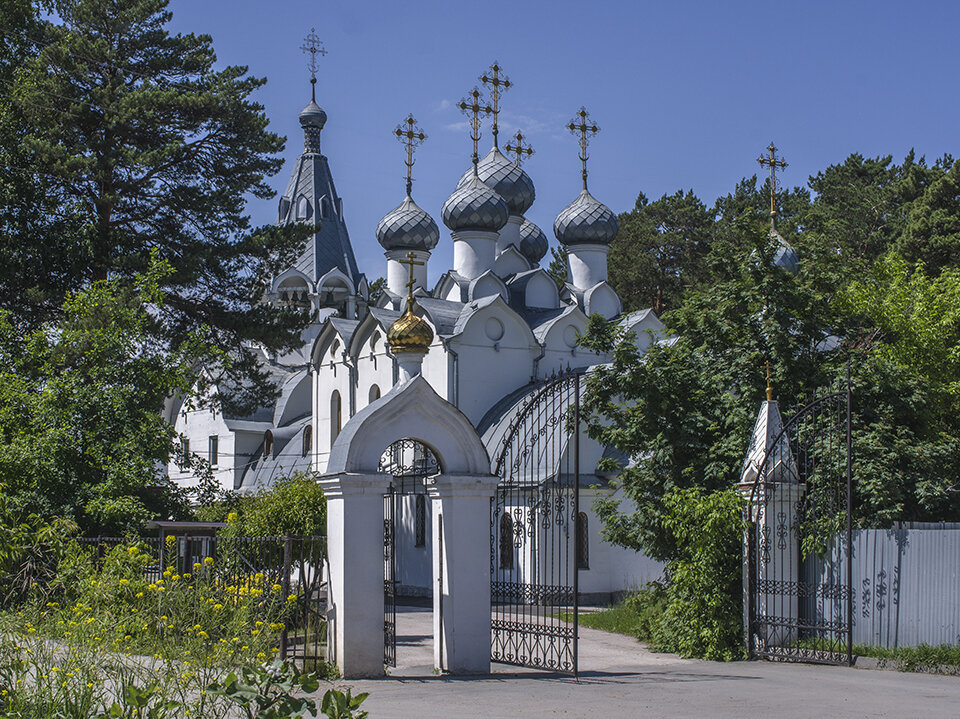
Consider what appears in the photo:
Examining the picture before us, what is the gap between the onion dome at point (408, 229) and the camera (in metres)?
27.5

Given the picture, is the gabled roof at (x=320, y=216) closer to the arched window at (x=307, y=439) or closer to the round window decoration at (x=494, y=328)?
the arched window at (x=307, y=439)

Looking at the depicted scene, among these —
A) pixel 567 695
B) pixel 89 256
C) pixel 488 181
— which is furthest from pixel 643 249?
pixel 567 695

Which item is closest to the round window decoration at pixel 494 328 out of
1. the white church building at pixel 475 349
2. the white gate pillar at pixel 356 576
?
the white church building at pixel 475 349

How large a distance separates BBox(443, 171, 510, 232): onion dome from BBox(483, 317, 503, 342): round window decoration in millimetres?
3834

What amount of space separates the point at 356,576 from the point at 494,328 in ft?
46.1

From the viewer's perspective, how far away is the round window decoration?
77.8ft

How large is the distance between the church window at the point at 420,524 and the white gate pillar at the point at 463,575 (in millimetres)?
12160

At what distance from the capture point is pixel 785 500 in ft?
40.9

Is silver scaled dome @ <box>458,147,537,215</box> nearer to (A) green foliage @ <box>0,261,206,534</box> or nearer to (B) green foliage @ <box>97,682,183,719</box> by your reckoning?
(A) green foliage @ <box>0,261,206,534</box>

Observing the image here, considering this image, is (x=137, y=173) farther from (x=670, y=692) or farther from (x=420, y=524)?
(x=670, y=692)

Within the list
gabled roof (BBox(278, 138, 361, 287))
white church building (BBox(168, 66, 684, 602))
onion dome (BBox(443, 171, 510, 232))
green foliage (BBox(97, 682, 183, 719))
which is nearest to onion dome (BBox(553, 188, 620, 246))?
white church building (BBox(168, 66, 684, 602))

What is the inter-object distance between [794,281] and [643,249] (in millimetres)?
24051

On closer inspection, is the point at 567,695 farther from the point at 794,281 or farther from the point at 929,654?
the point at 794,281

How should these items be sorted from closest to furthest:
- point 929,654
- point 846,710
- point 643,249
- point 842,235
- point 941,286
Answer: point 846,710 < point 929,654 < point 941,286 < point 842,235 < point 643,249
